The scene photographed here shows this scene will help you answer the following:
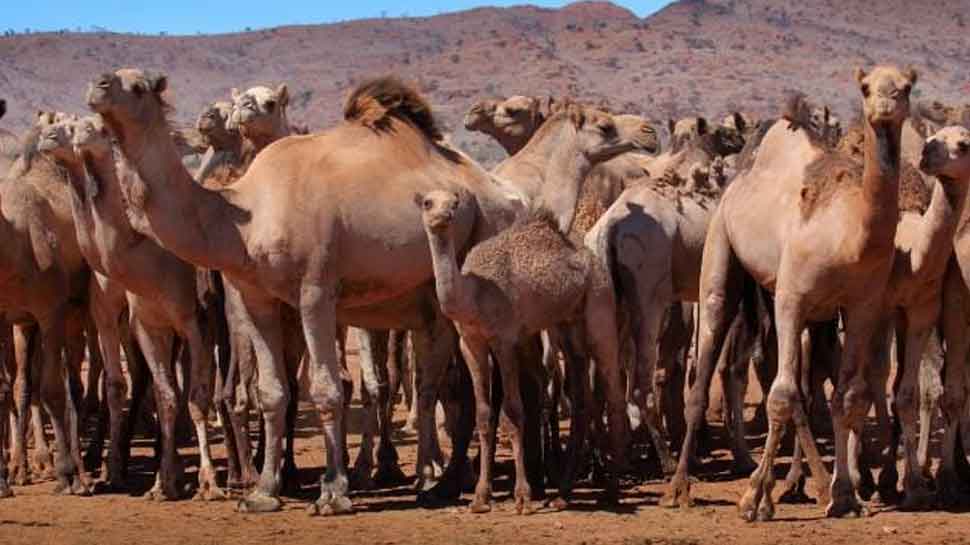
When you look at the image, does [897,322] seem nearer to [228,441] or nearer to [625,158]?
[228,441]

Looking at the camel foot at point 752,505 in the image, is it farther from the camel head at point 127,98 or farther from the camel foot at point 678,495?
the camel head at point 127,98

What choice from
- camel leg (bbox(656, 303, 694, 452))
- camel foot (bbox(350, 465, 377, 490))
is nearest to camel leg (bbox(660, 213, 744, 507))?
camel foot (bbox(350, 465, 377, 490))

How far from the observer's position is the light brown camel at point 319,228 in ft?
38.1

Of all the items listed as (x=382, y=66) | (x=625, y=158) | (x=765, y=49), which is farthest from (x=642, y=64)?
(x=625, y=158)

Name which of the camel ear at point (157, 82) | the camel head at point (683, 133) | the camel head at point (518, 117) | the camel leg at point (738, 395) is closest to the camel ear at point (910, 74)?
the camel leg at point (738, 395)

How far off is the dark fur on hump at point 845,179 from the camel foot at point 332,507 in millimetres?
3242

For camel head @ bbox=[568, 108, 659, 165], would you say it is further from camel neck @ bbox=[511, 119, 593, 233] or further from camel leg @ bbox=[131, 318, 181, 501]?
camel leg @ bbox=[131, 318, 181, 501]

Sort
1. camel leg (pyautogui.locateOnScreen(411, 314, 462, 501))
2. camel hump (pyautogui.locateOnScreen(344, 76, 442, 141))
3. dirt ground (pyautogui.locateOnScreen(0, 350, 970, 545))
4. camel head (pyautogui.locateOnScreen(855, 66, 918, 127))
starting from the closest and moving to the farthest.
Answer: camel head (pyautogui.locateOnScreen(855, 66, 918, 127))
dirt ground (pyautogui.locateOnScreen(0, 350, 970, 545))
camel leg (pyautogui.locateOnScreen(411, 314, 462, 501))
camel hump (pyautogui.locateOnScreen(344, 76, 442, 141))

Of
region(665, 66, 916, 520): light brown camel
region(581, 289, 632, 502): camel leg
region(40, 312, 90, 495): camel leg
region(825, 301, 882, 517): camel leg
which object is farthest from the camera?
region(40, 312, 90, 495): camel leg

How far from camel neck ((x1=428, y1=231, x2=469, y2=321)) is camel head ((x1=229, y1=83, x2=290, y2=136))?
3044 millimetres

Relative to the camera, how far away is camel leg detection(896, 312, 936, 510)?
37.3 ft

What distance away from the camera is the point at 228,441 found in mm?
13273

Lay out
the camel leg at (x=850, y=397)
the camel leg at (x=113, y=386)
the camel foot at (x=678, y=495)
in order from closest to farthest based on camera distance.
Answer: the camel leg at (x=850, y=397) < the camel foot at (x=678, y=495) < the camel leg at (x=113, y=386)

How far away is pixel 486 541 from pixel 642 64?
241 ft
